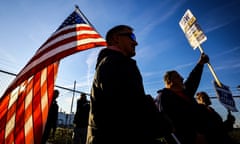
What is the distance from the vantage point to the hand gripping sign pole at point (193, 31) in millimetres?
3542

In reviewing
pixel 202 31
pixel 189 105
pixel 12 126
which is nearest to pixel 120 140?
pixel 12 126

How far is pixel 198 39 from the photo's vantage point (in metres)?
3.68

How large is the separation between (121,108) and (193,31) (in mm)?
3151

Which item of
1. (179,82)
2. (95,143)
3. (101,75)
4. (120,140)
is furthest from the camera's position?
(179,82)

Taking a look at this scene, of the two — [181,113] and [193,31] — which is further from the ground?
[193,31]

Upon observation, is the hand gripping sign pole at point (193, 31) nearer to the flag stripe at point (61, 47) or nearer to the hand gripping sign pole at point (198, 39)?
the hand gripping sign pole at point (198, 39)

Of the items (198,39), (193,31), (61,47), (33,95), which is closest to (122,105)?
(33,95)

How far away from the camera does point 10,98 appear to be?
2205 mm

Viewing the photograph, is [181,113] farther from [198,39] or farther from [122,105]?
[198,39]

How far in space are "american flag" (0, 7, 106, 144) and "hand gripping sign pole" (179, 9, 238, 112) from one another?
2.18 metres

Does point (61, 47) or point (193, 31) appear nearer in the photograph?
point (61, 47)

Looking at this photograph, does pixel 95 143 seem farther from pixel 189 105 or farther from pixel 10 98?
pixel 189 105

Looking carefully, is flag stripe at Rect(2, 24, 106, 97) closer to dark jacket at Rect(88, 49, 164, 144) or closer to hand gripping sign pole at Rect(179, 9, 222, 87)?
dark jacket at Rect(88, 49, 164, 144)

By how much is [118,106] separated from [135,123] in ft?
0.55
